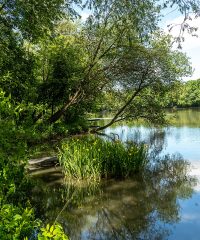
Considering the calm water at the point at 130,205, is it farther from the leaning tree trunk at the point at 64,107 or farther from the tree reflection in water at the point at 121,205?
the leaning tree trunk at the point at 64,107

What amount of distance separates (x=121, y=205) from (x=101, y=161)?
3.01 m

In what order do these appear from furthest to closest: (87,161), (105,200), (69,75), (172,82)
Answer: (172,82) → (69,75) → (87,161) → (105,200)

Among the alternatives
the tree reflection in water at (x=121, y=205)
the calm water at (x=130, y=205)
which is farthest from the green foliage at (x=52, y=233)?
the tree reflection in water at (x=121, y=205)

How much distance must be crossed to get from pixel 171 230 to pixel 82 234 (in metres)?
2.29

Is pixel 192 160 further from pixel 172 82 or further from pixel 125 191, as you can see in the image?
pixel 125 191

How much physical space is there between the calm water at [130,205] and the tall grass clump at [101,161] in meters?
0.49

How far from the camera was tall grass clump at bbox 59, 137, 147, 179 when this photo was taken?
14.0m

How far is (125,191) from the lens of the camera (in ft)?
42.5

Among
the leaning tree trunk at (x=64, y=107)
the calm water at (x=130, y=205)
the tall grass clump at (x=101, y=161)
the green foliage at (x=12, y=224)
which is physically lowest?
the calm water at (x=130, y=205)

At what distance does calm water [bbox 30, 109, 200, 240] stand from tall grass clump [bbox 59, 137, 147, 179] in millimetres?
490

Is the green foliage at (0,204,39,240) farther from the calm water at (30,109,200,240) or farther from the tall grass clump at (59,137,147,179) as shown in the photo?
the tall grass clump at (59,137,147,179)

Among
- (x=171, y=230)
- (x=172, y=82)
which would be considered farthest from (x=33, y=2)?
(x=172, y=82)

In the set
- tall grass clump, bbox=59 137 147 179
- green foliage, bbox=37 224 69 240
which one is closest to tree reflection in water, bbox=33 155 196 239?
tall grass clump, bbox=59 137 147 179

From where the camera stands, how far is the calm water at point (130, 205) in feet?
30.8
